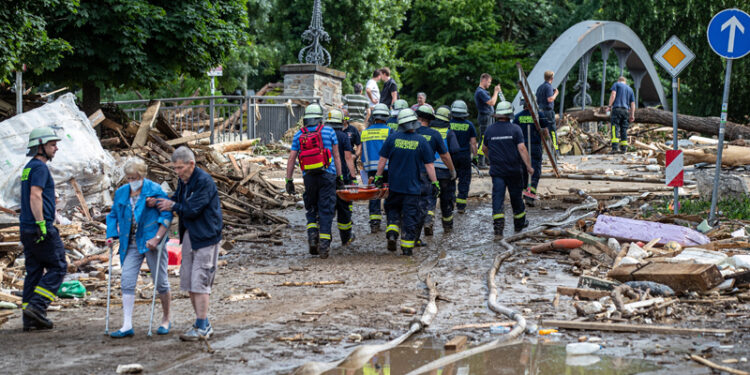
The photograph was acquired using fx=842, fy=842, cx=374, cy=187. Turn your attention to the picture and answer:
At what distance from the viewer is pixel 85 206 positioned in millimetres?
12930

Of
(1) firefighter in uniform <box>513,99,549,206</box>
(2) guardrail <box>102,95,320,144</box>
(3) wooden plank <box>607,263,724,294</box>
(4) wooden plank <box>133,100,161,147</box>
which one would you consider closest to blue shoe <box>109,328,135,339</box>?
(3) wooden plank <box>607,263,724,294</box>

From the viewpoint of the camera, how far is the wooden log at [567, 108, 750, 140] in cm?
Result: 2533

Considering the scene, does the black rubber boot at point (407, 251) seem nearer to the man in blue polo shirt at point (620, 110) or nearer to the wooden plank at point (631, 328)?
the wooden plank at point (631, 328)

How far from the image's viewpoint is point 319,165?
10.6 metres

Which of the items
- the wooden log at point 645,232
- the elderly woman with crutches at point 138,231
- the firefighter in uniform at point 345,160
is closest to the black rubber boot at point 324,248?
the firefighter in uniform at point 345,160

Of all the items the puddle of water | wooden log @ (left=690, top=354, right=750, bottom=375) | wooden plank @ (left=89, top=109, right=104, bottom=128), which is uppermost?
wooden plank @ (left=89, top=109, right=104, bottom=128)

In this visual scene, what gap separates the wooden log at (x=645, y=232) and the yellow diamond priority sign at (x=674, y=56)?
2884mm

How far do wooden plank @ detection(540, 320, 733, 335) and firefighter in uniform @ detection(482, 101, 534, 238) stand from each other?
505 cm

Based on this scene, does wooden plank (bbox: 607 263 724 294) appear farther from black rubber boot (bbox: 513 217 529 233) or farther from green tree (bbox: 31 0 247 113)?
green tree (bbox: 31 0 247 113)

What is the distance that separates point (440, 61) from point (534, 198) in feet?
94.2

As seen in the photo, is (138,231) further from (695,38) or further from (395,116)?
(695,38)

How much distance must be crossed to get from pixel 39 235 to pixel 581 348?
187 inches

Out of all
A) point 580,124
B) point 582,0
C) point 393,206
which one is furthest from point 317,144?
point 582,0

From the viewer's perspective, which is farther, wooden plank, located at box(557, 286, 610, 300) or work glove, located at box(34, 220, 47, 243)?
Result: wooden plank, located at box(557, 286, 610, 300)
